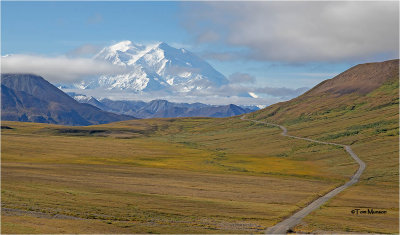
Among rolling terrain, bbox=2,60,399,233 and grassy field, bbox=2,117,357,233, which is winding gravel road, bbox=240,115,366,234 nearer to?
rolling terrain, bbox=2,60,399,233

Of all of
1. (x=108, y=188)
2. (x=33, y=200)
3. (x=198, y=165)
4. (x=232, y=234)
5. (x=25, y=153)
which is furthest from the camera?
(x=25, y=153)

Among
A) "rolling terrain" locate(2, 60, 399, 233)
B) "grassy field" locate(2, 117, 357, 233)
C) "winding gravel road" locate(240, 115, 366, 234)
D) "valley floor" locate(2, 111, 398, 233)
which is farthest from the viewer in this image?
"winding gravel road" locate(240, 115, 366, 234)

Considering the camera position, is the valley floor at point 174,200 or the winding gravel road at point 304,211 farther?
the winding gravel road at point 304,211

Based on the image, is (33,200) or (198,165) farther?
(198,165)

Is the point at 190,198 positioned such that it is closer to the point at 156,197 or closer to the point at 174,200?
the point at 174,200

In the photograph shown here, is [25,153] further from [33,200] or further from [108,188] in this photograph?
[33,200]

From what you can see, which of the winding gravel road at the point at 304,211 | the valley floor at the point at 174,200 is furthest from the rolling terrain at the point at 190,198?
the winding gravel road at the point at 304,211

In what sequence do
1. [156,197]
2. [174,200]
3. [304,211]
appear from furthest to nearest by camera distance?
[156,197] < [174,200] < [304,211]

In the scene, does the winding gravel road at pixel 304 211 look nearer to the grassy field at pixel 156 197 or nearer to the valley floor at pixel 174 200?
the valley floor at pixel 174 200

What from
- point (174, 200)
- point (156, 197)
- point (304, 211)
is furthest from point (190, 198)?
point (304, 211)

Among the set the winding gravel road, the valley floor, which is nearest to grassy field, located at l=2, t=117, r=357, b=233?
the valley floor

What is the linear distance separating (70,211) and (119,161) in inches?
3713

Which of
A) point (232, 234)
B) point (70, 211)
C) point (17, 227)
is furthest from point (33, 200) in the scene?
point (232, 234)

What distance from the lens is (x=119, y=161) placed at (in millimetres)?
160375
